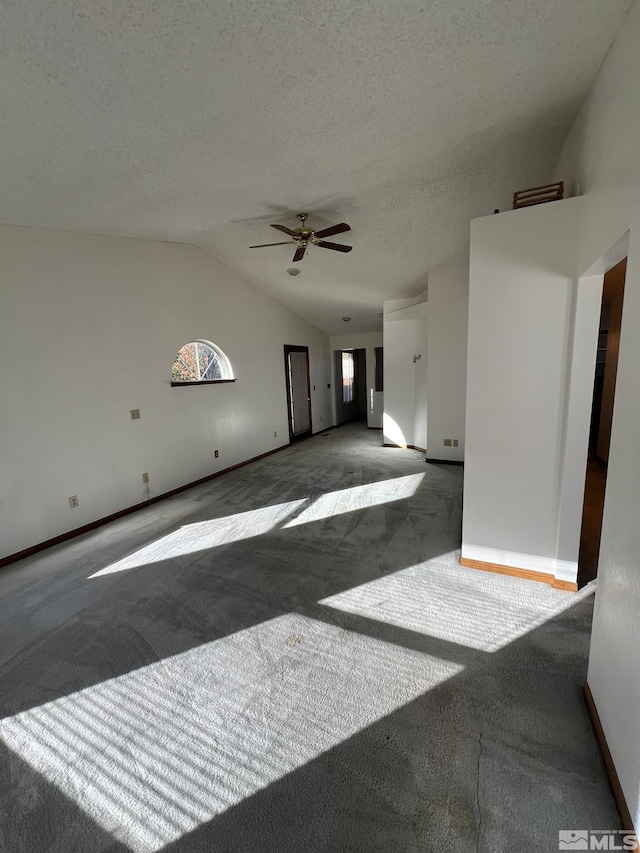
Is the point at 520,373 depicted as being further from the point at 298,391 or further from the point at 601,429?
the point at 298,391

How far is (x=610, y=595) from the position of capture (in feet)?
4.26

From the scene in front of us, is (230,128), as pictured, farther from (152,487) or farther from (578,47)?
(152,487)

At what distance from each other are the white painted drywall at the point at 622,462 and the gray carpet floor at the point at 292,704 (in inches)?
9.7

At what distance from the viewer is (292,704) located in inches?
Result: 61.4

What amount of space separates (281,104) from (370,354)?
6.32 metres

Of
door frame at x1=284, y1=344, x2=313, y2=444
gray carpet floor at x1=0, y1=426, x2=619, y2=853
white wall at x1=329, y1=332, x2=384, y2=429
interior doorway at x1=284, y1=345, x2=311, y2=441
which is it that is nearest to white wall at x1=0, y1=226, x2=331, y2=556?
gray carpet floor at x1=0, y1=426, x2=619, y2=853

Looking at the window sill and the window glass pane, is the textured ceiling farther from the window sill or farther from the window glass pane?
the window glass pane

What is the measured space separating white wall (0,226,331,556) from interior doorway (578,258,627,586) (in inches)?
165

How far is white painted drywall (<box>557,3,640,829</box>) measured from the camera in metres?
1.11

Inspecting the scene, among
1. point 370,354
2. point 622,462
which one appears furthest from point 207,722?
point 370,354

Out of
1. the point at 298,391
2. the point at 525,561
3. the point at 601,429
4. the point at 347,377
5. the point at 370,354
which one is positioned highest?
the point at 370,354

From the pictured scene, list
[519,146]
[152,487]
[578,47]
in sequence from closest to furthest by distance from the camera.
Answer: [578,47] < [519,146] < [152,487]

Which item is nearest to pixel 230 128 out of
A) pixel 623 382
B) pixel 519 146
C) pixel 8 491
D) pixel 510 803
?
pixel 519 146

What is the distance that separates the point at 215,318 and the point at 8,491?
3114mm
